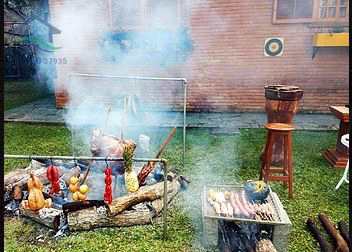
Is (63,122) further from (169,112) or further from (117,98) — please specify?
(169,112)

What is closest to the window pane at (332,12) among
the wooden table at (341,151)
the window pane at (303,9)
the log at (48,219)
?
the window pane at (303,9)

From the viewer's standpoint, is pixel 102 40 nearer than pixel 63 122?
No

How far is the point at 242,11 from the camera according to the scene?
953 cm

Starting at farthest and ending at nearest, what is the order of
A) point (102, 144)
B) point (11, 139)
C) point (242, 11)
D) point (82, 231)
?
point (242, 11), point (11, 139), point (102, 144), point (82, 231)

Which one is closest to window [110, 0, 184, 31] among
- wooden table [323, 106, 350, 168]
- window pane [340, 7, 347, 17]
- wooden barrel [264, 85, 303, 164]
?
window pane [340, 7, 347, 17]

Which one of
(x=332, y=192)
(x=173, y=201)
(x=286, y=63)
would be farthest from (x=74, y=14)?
(x=332, y=192)

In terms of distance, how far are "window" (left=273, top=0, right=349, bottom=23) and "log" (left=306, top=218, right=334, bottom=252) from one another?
23.6 ft

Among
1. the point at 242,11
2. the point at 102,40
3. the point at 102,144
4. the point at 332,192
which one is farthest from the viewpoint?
the point at 102,40

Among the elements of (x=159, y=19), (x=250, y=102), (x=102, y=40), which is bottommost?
(x=250, y=102)

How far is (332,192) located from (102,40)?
8315mm

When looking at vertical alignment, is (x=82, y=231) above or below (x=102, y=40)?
below

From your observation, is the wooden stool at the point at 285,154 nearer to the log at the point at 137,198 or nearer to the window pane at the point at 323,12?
the log at the point at 137,198

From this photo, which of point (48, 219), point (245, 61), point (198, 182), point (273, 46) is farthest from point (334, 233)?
point (273, 46)

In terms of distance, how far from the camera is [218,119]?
969 cm
